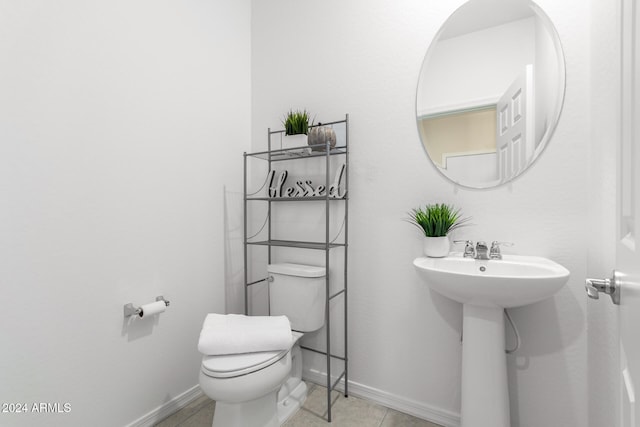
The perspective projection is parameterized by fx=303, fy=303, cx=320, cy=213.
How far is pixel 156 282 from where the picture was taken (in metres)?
1.50

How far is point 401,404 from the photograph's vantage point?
5.20 ft

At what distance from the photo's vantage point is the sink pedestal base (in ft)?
3.86

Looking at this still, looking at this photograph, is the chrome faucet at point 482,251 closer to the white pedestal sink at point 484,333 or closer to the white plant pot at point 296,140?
the white pedestal sink at point 484,333

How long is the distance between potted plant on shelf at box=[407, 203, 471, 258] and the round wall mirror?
161 mm

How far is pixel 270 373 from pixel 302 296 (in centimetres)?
49

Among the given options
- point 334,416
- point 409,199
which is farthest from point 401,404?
point 409,199

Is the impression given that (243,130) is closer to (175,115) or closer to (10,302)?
(175,115)

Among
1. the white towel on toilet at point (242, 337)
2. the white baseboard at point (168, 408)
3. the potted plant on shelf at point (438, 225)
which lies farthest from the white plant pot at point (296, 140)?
the white baseboard at point (168, 408)

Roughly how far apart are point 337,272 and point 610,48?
4.71 feet

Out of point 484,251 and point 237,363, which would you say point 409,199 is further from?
point 237,363

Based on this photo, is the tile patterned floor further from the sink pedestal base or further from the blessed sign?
the blessed sign

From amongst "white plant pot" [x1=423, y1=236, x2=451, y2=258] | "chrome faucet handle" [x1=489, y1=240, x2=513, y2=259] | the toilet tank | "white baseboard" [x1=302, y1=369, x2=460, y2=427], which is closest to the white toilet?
the toilet tank

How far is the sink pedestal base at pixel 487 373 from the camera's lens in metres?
1.18

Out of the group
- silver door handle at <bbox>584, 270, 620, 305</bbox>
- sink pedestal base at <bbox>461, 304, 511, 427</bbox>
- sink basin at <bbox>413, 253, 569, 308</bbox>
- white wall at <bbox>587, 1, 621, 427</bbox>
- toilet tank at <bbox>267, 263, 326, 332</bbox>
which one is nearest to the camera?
silver door handle at <bbox>584, 270, 620, 305</bbox>
